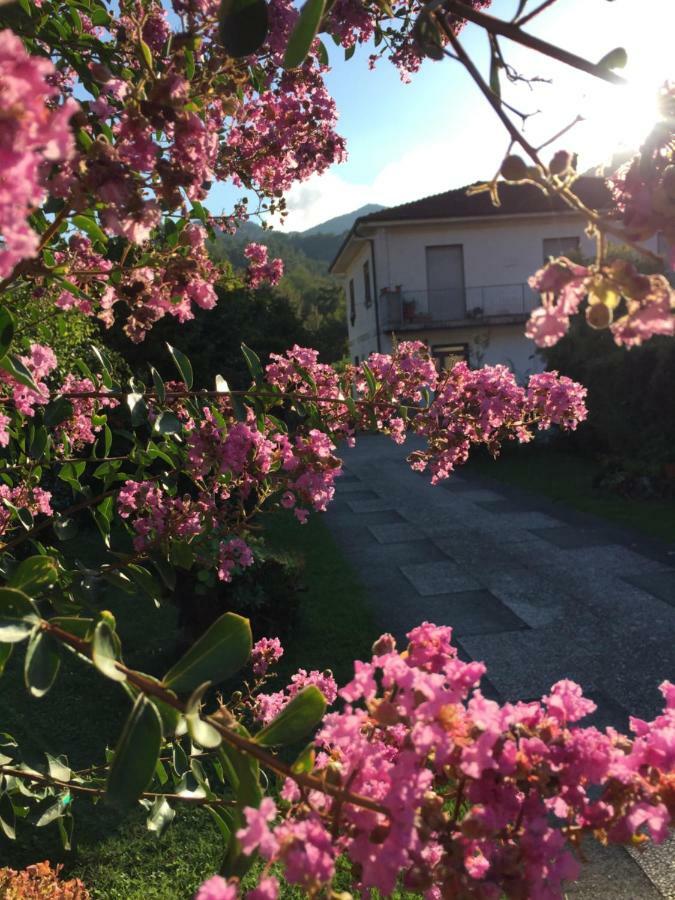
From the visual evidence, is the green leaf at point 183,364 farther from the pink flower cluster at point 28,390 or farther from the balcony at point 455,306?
the balcony at point 455,306

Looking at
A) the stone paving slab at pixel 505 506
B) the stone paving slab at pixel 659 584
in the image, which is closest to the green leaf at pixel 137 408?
the stone paving slab at pixel 659 584

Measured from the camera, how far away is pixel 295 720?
0.96m

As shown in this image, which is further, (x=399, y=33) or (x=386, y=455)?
(x=386, y=455)

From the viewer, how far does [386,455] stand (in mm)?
16469

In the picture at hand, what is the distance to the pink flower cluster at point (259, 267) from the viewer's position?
3.84 m

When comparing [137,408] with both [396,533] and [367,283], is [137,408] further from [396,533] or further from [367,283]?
[367,283]

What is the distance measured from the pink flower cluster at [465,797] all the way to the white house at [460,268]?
1890 cm

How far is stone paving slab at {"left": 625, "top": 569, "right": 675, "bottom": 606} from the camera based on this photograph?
6.30 meters

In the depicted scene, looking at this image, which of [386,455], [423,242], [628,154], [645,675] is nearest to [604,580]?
[645,675]

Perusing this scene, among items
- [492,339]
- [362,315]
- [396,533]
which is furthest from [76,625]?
[362,315]

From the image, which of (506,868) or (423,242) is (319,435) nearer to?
(506,868)

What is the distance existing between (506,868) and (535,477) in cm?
1222

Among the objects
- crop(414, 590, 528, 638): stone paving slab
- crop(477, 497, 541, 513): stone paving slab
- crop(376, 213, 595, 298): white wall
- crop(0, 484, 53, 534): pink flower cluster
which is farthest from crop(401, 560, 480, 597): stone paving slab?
crop(376, 213, 595, 298): white wall

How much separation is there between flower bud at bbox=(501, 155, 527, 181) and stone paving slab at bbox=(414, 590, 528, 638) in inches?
195
